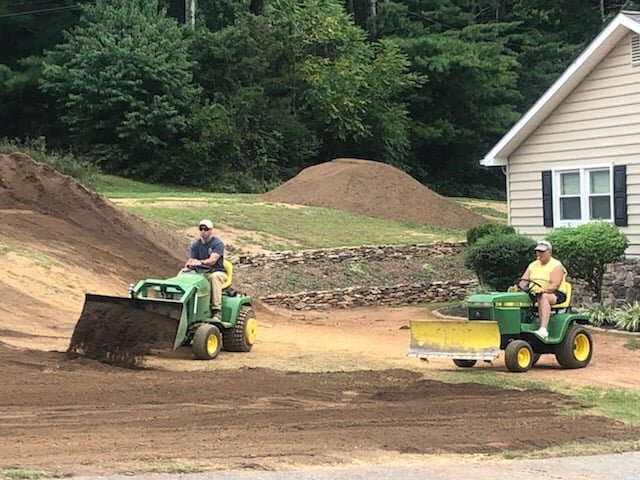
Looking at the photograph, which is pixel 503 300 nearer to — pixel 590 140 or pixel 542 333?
pixel 542 333

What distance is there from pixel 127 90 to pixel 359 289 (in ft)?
70.9

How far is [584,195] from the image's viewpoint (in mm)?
19625

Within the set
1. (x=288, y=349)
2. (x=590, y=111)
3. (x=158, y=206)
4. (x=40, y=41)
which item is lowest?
(x=288, y=349)

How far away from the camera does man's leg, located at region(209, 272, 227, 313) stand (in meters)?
13.2

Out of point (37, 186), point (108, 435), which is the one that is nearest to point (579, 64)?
point (37, 186)

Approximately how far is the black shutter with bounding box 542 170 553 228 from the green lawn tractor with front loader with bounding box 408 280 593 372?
25.0ft

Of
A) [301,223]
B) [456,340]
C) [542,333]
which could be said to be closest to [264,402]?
[456,340]

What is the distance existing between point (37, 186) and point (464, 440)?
1655cm

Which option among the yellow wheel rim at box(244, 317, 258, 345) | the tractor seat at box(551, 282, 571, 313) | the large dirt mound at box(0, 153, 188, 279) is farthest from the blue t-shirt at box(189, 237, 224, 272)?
the large dirt mound at box(0, 153, 188, 279)

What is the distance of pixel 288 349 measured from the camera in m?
14.8

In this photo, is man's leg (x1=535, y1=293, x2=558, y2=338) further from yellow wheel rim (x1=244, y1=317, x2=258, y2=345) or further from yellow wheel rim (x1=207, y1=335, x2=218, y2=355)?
yellow wheel rim (x1=207, y1=335, x2=218, y2=355)

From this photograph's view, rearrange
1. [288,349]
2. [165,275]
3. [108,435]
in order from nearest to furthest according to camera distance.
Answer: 1. [108,435]
2. [288,349]
3. [165,275]

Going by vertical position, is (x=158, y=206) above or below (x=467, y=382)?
above

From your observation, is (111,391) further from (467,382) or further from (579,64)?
(579,64)
